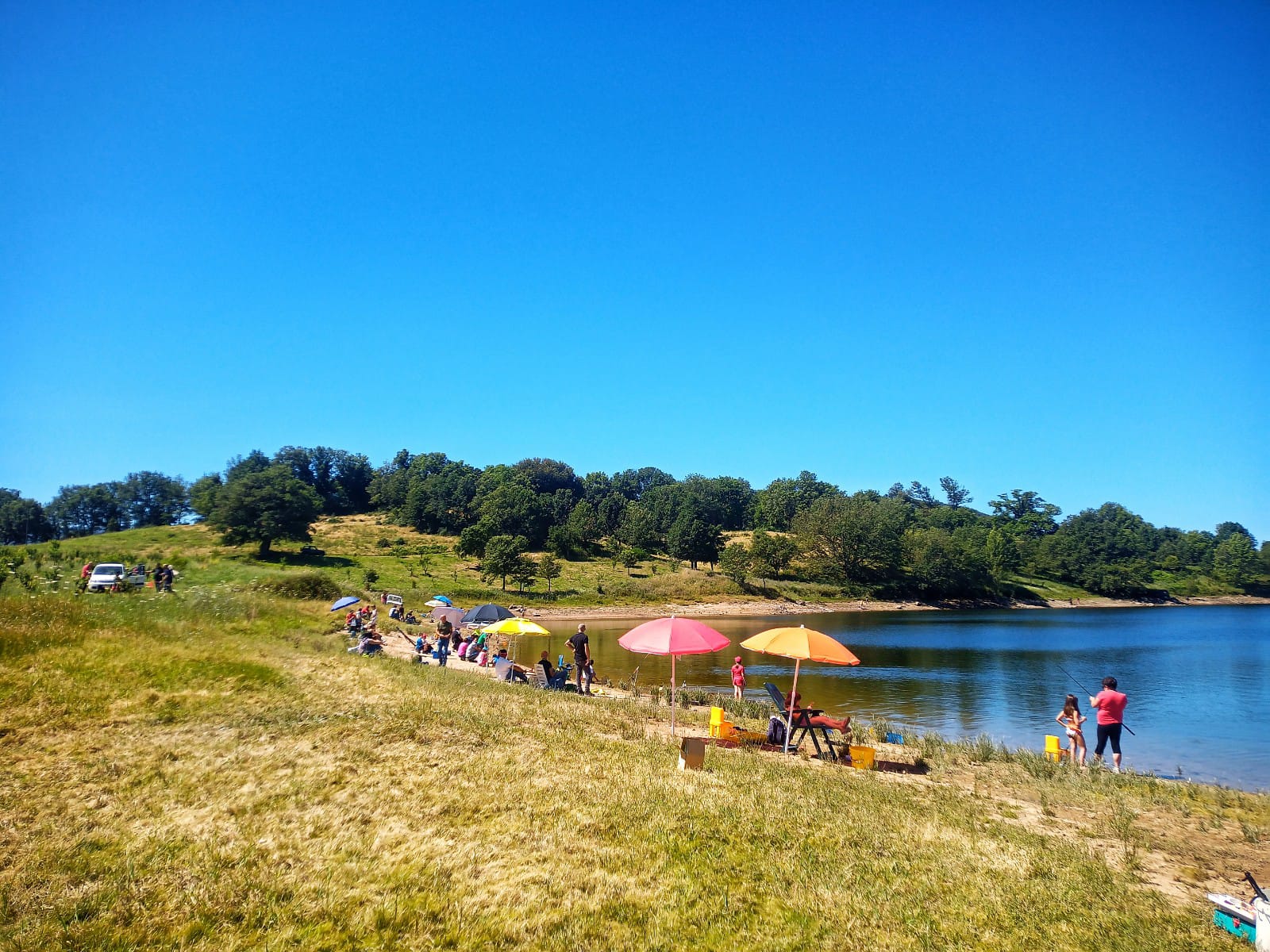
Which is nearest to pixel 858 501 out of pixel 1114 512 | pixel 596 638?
pixel 596 638

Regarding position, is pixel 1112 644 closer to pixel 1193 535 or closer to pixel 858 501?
pixel 858 501

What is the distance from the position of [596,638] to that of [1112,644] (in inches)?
1527

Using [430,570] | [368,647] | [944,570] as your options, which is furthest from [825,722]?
[944,570]

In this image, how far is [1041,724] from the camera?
2239 cm

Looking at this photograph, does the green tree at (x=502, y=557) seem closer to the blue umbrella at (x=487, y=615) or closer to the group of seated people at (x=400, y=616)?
the group of seated people at (x=400, y=616)

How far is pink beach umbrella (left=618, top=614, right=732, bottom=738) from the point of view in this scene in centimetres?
1417

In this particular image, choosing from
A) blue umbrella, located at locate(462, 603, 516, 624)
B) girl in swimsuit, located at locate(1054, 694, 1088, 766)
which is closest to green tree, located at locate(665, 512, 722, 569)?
blue umbrella, located at locate(462, 603, 516, 624)

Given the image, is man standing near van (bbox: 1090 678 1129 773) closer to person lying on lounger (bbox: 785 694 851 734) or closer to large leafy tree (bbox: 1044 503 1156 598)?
person lying on lounger (bbox: 785 694 851 734)

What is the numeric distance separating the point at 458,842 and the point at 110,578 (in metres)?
30.7

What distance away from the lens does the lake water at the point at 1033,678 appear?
67.6 ft

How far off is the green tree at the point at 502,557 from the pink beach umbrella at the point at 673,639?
189ft

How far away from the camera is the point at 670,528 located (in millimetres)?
113812

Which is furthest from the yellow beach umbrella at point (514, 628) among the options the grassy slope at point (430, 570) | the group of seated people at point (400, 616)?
the grassy slope at point (430, 570)

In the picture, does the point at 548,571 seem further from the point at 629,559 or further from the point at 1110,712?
the point at 1110,712
